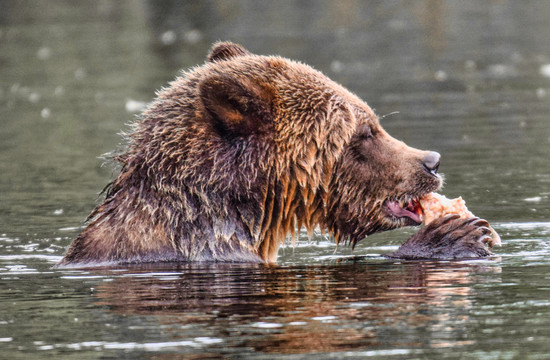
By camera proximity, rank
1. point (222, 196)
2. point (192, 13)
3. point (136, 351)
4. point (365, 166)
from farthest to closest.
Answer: point (192, 13) < point (365, 166) < point (222, 196) < point (136, 351)

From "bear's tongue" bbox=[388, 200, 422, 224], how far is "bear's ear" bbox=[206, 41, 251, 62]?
170 cm

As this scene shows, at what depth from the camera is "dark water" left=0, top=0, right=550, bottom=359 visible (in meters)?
6.35

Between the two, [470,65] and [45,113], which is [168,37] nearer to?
[470,65]

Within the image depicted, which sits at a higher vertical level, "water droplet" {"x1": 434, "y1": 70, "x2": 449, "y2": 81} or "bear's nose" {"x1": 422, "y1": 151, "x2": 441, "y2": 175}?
"water droplet" {"x1": 434, "y1": 70, "x2": 449, "y2": 81}

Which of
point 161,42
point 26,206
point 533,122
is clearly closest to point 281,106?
point 26,206

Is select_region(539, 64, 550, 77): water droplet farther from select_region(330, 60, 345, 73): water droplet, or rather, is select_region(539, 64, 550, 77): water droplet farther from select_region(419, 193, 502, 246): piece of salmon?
select_region(419, 193, 502, 246): piece of salmon

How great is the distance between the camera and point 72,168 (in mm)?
15781

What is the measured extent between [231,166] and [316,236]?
312cm

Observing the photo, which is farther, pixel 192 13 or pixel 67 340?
pixel 192 13

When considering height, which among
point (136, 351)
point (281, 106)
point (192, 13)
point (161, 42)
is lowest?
point (136, 351)

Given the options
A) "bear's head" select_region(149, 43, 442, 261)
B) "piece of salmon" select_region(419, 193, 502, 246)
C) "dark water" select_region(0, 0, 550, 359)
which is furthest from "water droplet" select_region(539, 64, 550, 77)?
"bear's head" select_region(149, 43, 442, 261)

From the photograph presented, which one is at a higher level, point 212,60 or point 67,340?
point 212,60

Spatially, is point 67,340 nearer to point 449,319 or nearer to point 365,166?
point 449,319

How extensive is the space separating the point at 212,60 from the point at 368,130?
4.71 ft
